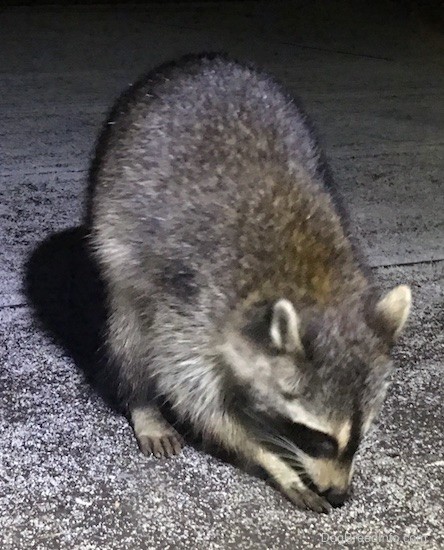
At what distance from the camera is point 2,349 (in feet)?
7.65

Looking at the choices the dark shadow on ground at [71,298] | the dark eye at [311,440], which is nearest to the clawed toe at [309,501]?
the dark eye at [311,440]

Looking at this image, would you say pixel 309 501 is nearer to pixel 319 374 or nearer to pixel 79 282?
pixel 319 374

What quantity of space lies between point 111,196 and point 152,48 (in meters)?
3.48

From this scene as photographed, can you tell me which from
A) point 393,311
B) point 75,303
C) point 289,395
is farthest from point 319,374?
point 75,303

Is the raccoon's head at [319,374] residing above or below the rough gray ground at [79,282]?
above

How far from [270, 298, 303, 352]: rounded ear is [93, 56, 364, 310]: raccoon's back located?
14 cm

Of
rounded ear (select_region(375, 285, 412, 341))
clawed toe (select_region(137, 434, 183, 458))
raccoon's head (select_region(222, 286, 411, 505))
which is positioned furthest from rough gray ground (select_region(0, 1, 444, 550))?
rounded ear (select_region(375, 285, 412, 341))

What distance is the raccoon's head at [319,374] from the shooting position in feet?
5.26

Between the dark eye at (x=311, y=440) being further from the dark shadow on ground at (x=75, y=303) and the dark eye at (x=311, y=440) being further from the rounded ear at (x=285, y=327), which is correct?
the dark shadow on ground at (x=75, y=303)

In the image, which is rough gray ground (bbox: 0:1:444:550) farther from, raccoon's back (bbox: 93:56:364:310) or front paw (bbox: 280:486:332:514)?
raccoon's back (bbox: 93:56:364:310)

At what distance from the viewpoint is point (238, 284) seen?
1771 millimetres

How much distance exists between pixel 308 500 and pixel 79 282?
3.56ft

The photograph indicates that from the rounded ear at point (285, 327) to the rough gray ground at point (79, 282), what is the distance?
16.9 inches

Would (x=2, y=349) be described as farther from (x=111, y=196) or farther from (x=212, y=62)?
(x=212, y=62)
